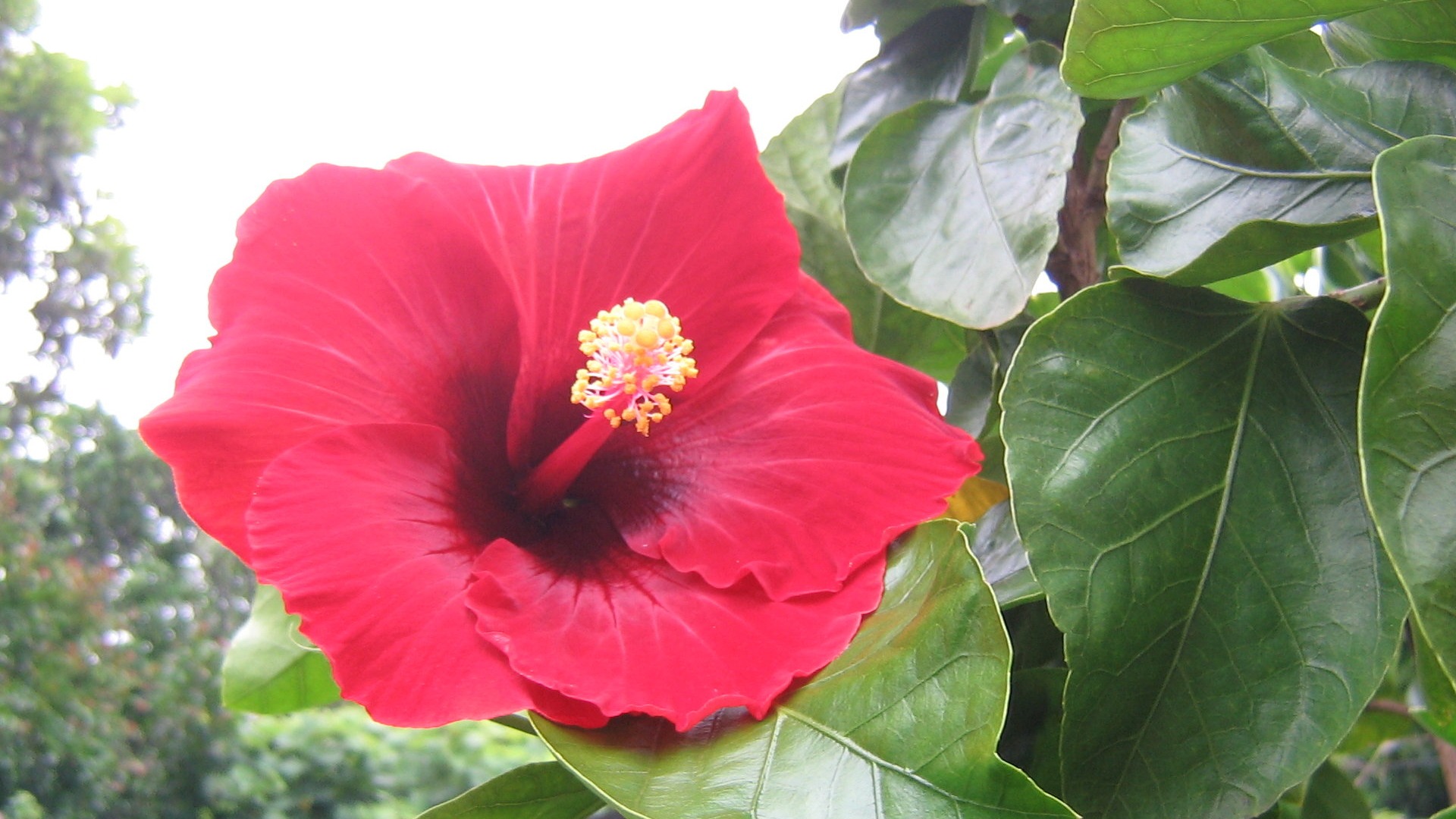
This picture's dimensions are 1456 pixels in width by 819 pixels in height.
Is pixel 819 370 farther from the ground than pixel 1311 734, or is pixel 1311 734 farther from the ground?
pixel 819 370

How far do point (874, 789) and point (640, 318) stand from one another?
285 millimetres

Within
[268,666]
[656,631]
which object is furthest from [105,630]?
[656,631]

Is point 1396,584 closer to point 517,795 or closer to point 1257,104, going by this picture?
point 1257,104

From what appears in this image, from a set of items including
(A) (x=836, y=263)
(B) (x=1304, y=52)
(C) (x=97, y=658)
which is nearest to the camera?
(B) (x=1304, y=52)

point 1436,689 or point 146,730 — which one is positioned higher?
point 1436,689

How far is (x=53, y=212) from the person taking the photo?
4406 millimetres

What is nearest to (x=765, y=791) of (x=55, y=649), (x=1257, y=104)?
(x=1257, y=104)

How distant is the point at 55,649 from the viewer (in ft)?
10.7

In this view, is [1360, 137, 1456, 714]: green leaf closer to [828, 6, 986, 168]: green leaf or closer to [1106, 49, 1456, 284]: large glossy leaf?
[1106, 49, 1456, 284]: large glossy leaf

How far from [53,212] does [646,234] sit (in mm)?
4660

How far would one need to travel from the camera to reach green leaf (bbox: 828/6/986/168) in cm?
76

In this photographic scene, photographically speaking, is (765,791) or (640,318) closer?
(765,791)

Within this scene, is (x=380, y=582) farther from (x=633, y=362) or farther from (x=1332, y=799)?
(x=1332, y=799)

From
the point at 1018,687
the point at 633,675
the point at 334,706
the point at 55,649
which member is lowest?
the point at 334,706
